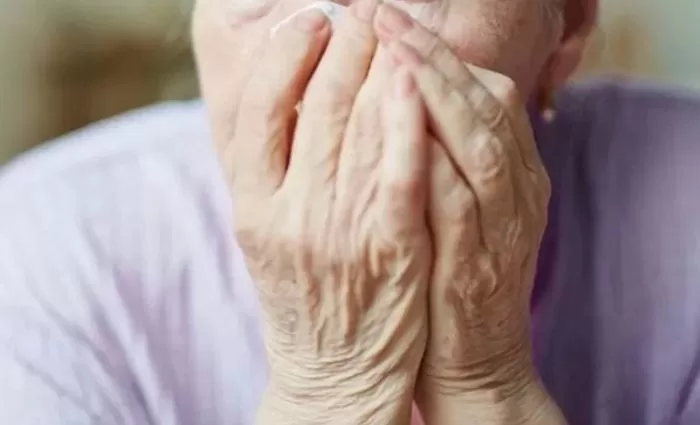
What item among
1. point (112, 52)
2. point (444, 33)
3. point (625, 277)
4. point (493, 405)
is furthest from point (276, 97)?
point (112, 52)

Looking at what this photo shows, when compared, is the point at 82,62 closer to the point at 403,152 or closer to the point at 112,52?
the point at 112,52

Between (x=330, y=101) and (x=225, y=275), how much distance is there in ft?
1.27

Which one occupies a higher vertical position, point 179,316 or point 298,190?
point 298,190

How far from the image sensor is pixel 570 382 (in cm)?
112

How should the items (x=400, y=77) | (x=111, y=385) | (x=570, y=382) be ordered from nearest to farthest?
1. (x=400, y=77)
2. (x=111, y=385)
3. (x=570, y=382)

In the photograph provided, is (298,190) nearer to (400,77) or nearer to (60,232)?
(400,77)

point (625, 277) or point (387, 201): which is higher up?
point (387, 201)

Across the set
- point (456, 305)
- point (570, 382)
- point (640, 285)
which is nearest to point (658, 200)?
point (640, 285)

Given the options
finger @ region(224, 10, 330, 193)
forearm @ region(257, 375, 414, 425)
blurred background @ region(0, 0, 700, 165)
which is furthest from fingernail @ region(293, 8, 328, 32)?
blurred background @ region(0, 0, 700, 165)

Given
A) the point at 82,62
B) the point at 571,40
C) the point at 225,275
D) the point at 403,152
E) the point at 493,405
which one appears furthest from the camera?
the point at 82,62

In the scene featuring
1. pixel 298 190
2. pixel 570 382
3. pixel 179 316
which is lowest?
pixel 570 382

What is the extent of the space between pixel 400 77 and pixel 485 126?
0.23 ft

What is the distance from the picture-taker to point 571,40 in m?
0.98

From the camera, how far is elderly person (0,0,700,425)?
0.75m
